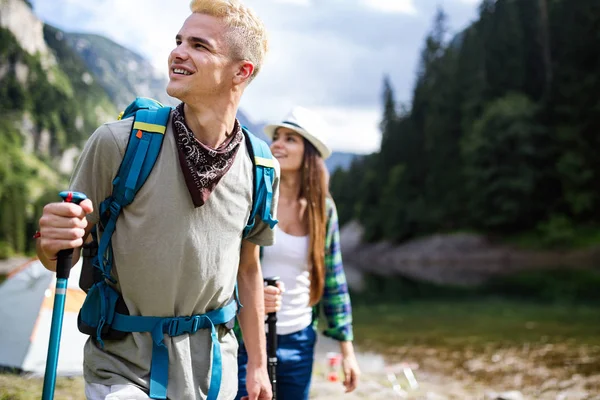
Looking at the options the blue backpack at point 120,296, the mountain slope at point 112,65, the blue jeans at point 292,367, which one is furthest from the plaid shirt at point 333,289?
the mountain slope at point 112,65

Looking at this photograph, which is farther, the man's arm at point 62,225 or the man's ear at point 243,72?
the man's ear at point 243,72

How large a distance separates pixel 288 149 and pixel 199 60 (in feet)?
8.05

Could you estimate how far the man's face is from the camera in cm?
251

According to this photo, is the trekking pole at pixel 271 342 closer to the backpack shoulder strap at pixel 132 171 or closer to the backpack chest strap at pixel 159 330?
the backpack chest strap at pixel 159 330

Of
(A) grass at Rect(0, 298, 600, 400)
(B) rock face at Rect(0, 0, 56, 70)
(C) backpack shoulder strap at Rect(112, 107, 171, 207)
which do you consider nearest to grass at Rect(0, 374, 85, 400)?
(A) grass at Rect(0, 298, 600, 400)

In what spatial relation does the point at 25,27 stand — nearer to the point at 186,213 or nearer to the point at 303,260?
the point at 303,260

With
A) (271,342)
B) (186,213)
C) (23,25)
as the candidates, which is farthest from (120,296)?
(23,25)

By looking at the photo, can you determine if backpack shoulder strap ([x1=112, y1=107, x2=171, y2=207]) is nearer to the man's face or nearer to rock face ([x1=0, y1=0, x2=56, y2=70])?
the man's face

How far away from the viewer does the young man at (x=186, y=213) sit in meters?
2.34

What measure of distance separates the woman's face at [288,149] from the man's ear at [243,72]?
221 cm

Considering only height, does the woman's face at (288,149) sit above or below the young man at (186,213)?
above

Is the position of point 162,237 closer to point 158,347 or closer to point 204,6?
point 158,347

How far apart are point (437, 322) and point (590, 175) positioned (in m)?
41.4

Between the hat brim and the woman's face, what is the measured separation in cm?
5
